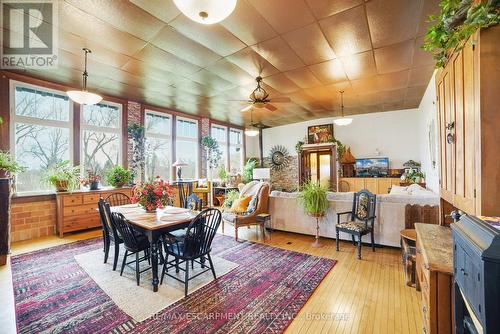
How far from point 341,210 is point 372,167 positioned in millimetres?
4315

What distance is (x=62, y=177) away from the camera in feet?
14.5

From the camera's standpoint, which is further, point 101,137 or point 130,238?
point 101,137

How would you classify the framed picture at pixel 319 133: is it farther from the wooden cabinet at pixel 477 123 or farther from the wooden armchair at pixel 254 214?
the wooden cabinet at pixel 477 123

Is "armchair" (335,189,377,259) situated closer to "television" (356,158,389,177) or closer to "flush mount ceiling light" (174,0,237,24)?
"flush mount ceiling light" (174,0,237,24)

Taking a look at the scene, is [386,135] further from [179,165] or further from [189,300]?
[189,300]

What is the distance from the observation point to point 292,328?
1.95m

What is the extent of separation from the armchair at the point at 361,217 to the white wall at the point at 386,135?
4550 mm

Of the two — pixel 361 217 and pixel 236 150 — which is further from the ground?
pixel 236 150

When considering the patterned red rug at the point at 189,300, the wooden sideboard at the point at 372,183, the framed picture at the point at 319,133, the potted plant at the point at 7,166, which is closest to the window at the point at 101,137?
the potted plant at the point at 7,166

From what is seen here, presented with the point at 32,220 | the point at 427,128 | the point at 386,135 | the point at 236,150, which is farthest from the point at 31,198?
the point at 386,135

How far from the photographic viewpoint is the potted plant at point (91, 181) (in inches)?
188

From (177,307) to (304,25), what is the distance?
3.52 meters

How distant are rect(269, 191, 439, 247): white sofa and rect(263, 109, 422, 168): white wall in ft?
12.5

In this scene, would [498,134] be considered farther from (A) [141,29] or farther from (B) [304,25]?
(A) [141,29]
